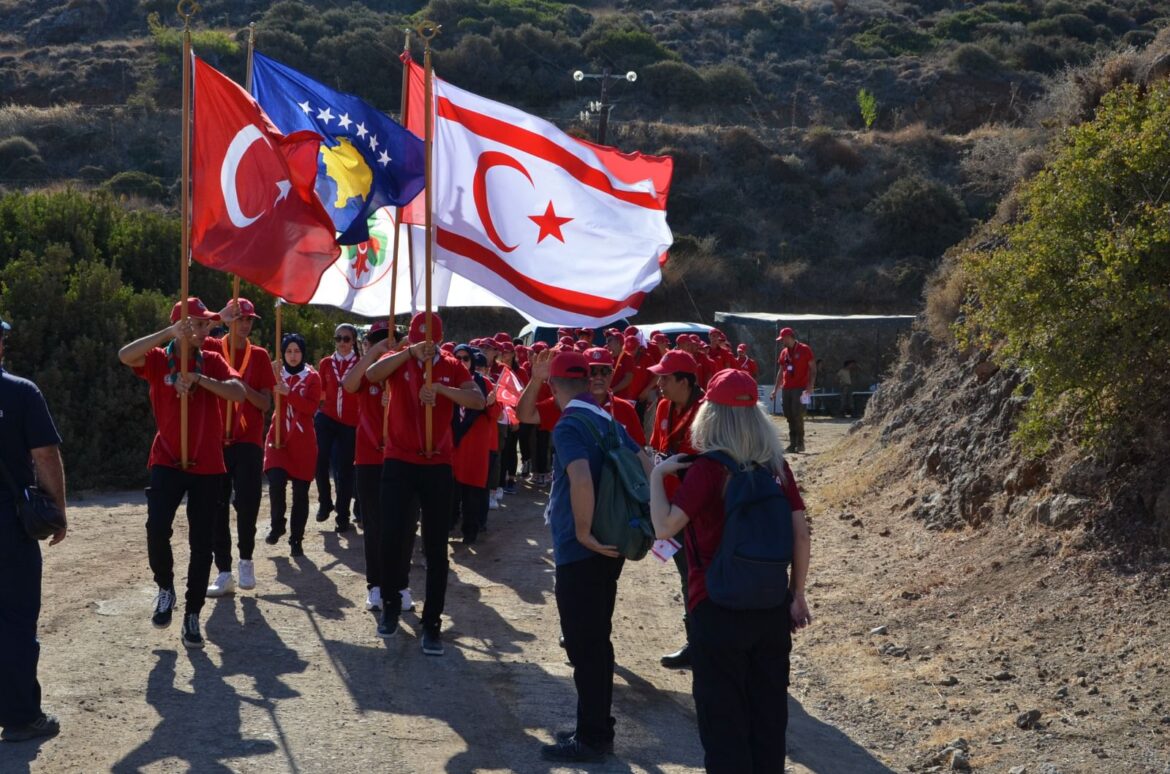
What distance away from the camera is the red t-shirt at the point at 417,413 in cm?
806

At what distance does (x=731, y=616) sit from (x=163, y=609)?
14.6ft

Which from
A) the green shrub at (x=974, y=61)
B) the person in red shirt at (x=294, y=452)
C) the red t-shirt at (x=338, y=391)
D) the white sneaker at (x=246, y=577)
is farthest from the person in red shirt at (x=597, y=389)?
the green shrub at (x=974, y=61)

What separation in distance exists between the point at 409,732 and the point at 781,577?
2.50 metres

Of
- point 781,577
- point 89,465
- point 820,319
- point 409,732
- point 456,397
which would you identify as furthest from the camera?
point 820,319

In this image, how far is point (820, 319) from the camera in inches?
1174

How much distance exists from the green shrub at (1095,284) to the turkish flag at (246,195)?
4901 millimetres

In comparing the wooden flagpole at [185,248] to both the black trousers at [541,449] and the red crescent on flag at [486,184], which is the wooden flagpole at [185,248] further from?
the black trousers at [541,449]

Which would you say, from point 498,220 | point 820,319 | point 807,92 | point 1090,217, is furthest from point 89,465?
point 807,92

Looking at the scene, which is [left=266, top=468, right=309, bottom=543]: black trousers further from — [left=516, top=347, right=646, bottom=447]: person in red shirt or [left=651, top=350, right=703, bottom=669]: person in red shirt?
[left=651, top=350, right=703, bottom=669]: person in red shirt

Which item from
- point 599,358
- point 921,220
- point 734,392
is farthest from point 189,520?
point 921,220

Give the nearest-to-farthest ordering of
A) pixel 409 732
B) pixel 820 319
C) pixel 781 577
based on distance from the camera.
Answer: pixel 781 577 → pixel 409 732 → pixel 820 319

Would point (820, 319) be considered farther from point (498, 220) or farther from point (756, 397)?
point (756, 397)

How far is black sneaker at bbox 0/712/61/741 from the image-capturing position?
605cm

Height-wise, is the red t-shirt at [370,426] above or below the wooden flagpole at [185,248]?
below
